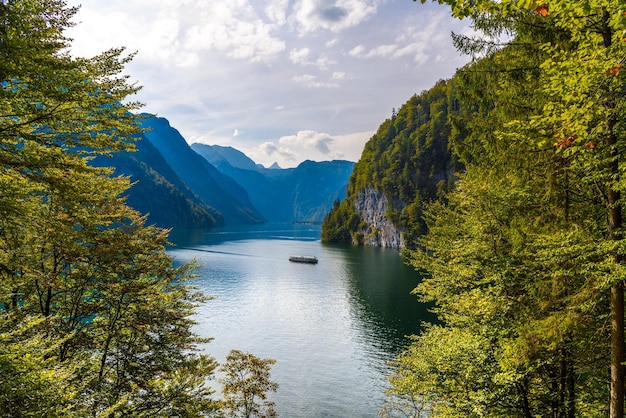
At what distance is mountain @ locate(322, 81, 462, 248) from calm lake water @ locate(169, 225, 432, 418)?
62.5 metres

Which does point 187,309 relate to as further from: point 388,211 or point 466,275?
point 388,211

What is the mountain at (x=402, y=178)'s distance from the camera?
147 m

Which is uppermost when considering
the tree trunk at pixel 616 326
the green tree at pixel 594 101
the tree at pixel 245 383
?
the green tree at pixel 594 101

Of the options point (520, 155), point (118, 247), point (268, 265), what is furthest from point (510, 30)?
point (268, 265)

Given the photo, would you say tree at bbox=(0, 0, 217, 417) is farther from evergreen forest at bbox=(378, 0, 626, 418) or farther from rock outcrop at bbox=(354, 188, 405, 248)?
rock outcrop at bbox=(354, 188, 405, 248)

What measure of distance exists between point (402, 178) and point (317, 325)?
115 meters

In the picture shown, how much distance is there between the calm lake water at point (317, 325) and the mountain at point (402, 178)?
205 feet

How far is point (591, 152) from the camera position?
7.61 meters

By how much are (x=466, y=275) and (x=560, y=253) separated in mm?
7596

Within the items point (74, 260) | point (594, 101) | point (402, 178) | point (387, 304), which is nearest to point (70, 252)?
point (74, 260)

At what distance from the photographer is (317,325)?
162ft

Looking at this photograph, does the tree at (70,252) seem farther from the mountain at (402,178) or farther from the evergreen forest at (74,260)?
the mountain at (402,178)

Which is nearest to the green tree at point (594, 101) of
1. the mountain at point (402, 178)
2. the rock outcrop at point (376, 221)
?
the mountain at point (402, 178)

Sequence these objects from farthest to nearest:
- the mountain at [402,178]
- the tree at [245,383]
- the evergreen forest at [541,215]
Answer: the mountain at [402,178] < the tree at [245,383] < the evergreen forest at [541,215]
